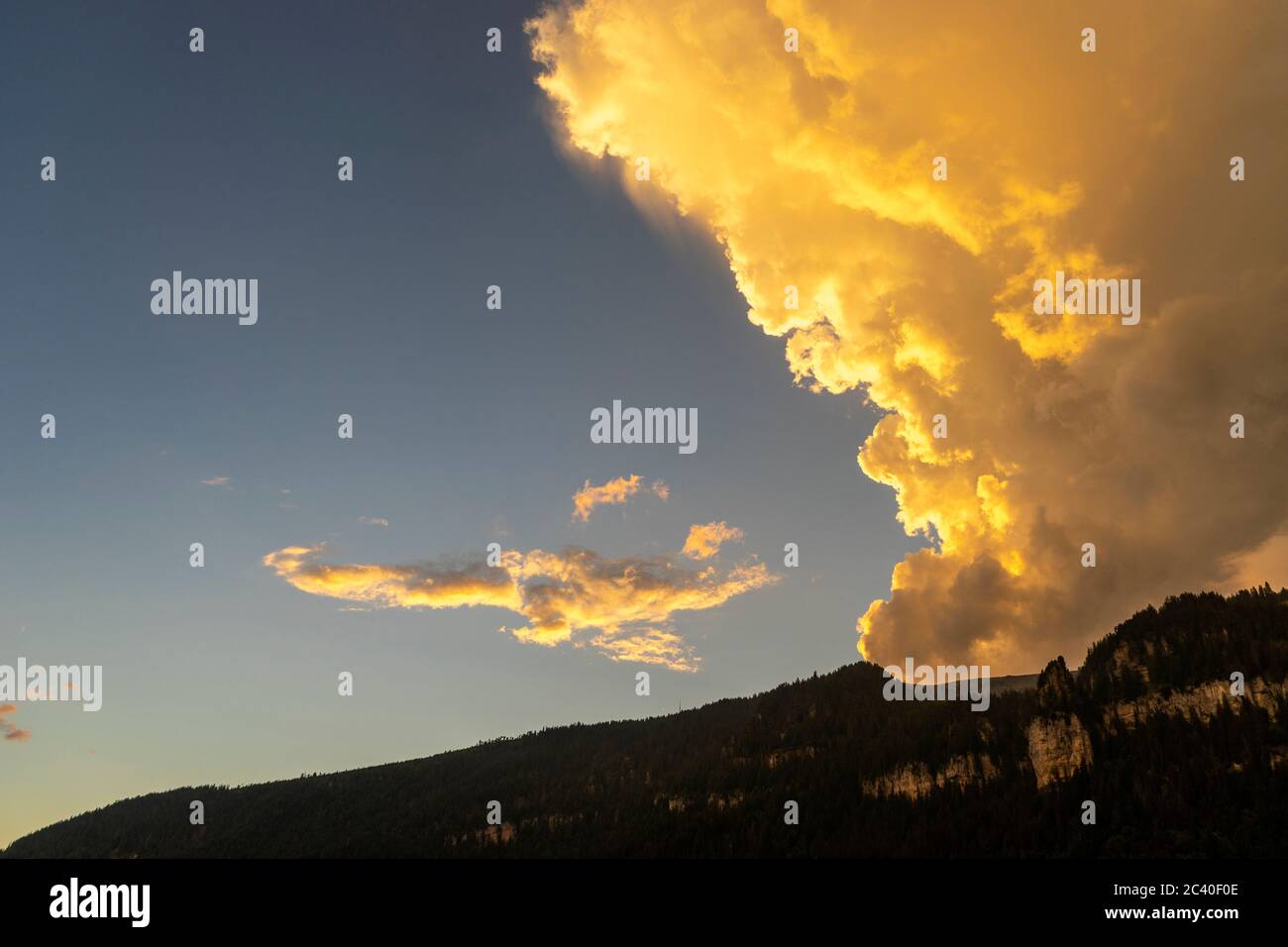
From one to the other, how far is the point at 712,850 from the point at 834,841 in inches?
1137
